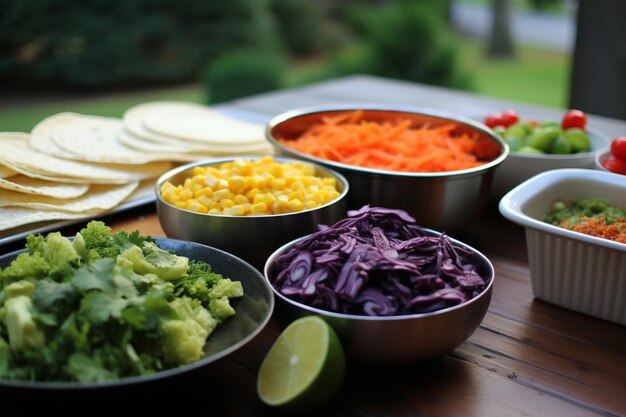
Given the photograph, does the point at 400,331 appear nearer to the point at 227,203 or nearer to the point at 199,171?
the point at 227,203

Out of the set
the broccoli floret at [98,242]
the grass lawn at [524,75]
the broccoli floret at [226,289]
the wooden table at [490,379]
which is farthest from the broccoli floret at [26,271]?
the grass lawn at [524,75]

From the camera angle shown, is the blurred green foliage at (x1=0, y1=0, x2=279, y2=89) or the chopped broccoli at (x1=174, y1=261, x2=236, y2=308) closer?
the chopped broccoli at (x1=174, y1=261, x2=236, y2=308)

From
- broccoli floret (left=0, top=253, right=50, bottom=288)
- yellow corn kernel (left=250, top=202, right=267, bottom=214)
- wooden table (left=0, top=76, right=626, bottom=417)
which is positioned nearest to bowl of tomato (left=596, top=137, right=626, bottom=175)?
wooden table (left=0, top=76, right=626, bottom=417)

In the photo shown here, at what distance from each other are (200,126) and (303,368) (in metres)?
2.02

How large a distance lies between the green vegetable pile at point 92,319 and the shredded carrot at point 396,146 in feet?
3.55

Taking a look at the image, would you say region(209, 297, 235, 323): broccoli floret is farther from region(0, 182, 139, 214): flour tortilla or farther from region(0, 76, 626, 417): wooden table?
region(0, 182, 139, 214): flour tortilla

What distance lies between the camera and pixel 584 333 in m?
1.97

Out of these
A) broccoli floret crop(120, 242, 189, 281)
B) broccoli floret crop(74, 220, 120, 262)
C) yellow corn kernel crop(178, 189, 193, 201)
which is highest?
broccoli floret crop(74, 220, 120, 262)

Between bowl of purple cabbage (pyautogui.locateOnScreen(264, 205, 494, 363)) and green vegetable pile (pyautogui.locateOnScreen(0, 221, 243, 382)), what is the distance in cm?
22

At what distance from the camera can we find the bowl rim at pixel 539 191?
1888 mm

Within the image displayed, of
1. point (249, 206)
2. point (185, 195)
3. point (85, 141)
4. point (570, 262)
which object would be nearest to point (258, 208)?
point (249, 206)

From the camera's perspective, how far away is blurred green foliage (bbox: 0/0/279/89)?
993 cm

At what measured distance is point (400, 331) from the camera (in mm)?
1623

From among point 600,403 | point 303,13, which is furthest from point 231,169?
point 303,13
